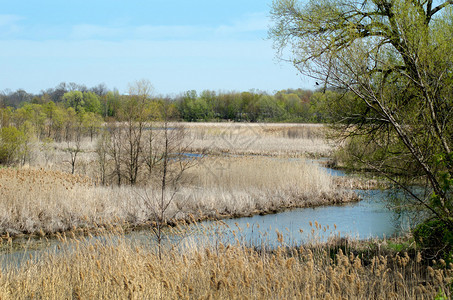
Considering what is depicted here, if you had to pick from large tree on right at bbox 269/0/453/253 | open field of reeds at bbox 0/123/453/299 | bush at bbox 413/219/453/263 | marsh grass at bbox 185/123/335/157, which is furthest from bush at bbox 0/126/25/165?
bush at bbox 413/219/453/263

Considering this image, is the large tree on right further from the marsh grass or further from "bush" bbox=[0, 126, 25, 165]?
the marsh grass

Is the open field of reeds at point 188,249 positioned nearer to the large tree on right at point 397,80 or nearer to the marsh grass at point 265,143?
the large tree on right at point 397,80

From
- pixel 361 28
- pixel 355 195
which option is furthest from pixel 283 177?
pixel 361 28

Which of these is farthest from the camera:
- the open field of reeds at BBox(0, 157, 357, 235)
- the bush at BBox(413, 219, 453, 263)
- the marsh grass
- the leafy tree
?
the leafy tree

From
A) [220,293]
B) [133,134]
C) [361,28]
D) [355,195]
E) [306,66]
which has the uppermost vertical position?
[361,28]

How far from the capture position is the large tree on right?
639cm

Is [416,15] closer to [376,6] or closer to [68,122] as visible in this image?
[376,6]

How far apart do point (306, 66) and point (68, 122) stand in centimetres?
3543

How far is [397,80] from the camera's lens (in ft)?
31.1

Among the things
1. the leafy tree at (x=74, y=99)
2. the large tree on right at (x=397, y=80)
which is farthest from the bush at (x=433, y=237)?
the leafy tree at (x=74, y=99)

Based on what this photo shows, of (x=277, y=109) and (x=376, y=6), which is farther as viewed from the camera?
(x=277, y=109)

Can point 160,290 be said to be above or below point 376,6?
below

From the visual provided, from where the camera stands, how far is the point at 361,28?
9.70m

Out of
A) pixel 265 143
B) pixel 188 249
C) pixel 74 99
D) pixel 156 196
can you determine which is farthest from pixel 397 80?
pixel 74 99
